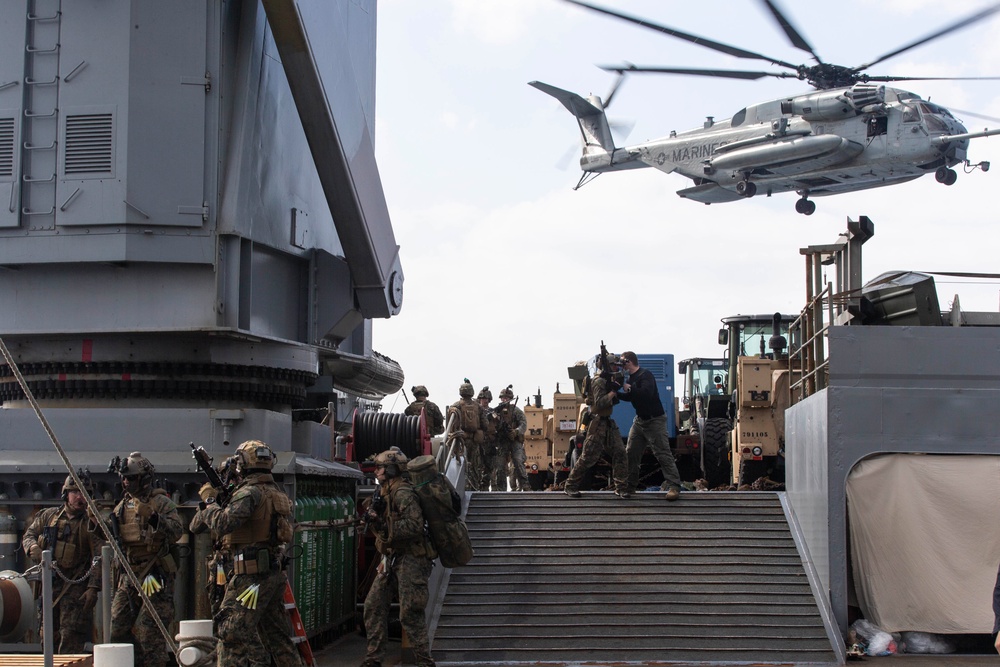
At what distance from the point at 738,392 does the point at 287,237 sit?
26.4 ft

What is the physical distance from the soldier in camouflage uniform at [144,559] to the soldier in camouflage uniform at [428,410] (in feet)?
17.8

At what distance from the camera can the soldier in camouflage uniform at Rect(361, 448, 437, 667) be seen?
9.82m

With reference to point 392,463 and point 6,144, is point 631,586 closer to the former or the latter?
point 392,463

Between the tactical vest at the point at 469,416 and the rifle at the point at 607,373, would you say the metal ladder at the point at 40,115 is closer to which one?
the rifle at the point at 607,373

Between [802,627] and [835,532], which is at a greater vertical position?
[835,532]

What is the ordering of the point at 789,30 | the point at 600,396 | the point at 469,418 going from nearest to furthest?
the point at 600,396, the point at 469,418, the point at 789,30

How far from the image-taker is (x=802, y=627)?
10.5m

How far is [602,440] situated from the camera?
13.4m

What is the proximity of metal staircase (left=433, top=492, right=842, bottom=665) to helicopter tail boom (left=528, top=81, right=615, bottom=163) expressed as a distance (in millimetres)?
31238

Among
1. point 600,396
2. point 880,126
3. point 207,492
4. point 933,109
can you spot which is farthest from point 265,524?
point 933,109

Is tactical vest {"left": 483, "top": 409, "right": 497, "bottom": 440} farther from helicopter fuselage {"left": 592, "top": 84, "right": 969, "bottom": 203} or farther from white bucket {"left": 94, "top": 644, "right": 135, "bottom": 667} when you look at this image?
helicopter fuselage {"left": 592, "top": 84, "right": 969, "bottom": 203}

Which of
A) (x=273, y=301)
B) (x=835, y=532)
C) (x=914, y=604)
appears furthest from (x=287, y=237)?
(x=914, y=604)

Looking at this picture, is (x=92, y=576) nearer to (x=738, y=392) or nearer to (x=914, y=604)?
(x=914, y=604)

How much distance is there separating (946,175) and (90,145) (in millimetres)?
24083
